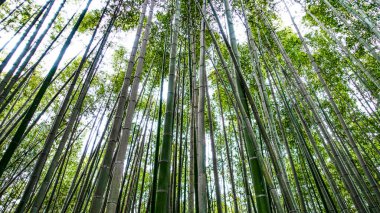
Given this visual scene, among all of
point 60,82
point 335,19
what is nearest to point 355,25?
point 335,19

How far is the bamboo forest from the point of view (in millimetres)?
1704

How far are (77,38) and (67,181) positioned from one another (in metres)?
5.28

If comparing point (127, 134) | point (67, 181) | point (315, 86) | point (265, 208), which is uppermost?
point (315, 86)

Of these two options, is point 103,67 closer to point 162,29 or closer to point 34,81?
point 34,81

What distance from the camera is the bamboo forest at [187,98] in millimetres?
1704

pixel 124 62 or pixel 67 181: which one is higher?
pixel 124 62

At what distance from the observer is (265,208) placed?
1336 millimetres

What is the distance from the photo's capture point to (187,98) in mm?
6113

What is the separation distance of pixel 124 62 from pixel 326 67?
560 cm

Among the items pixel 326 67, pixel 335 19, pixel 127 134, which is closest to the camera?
pixel 127 134

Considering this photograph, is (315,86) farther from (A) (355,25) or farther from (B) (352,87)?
(A) (355,25)

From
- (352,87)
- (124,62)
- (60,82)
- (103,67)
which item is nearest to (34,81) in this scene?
(60,82)

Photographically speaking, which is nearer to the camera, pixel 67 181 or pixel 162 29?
pixel 162 29

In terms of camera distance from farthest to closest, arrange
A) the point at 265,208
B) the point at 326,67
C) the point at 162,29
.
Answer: the point at 326,67 → the point at 162,29 → the point at 265,208
